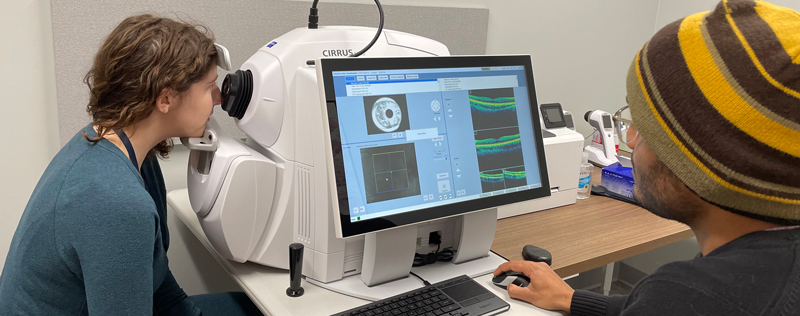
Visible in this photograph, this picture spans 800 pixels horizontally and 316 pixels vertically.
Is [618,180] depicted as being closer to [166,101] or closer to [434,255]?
[434,255]

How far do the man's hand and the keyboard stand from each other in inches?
1.9

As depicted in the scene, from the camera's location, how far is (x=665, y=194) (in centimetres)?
76

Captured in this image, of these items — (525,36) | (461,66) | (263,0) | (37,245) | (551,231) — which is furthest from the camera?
(525,36)

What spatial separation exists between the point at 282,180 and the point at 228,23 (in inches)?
30.8

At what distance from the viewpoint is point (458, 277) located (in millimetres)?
1170

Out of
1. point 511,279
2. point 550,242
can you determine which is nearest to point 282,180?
point 511,279

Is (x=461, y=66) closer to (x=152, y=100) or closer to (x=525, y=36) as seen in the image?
(x=152, y=100)

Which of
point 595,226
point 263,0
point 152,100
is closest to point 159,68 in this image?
point 152,100

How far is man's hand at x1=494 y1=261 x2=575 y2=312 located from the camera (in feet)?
3.49

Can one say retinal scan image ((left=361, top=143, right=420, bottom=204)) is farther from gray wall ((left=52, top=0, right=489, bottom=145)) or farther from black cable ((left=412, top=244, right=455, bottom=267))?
gray wall ((left=52, top=0, right=489, bottom=145))

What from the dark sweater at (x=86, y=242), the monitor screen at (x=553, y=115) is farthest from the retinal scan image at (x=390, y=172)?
the monitor screen at (x=553, y=115)

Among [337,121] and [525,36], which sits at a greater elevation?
[525,36]

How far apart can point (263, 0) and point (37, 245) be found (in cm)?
106

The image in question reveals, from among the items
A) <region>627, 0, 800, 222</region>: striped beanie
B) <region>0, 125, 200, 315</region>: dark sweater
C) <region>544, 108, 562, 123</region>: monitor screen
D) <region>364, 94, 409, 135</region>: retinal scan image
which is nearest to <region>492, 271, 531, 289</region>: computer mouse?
<region>364, 94, 409, 135</region>: retinal scan image
